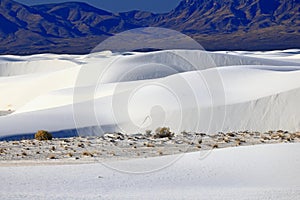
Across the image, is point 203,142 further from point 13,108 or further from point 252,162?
point 13,108

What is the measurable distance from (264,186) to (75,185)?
3.76 meters

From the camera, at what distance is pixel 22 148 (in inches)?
794

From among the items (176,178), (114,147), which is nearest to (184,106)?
(114,147)

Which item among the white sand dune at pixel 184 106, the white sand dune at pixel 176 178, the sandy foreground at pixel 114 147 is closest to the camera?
the white sand dune at pixel 176 178

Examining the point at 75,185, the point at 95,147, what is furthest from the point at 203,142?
the point at 75,185

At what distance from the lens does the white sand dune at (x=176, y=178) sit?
11.5 m

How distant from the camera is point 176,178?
13375mm

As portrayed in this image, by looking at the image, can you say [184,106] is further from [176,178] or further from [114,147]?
[176,178]

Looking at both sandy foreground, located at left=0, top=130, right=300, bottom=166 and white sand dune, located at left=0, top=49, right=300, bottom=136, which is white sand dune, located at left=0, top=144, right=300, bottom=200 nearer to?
sandy foreground, located at left=0, top=130, right=300, bottom=166

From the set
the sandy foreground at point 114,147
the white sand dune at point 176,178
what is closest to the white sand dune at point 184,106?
the sandy foreground at point 114,147

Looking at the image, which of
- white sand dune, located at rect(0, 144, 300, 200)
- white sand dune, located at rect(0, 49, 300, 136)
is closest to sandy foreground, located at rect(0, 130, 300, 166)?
white sand dune, located at rect(0, 144, 300, 200)

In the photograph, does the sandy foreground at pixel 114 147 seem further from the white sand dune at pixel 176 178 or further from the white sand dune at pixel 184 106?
the white sand dune at pixel 184 106

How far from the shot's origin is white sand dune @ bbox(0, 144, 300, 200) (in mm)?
11500

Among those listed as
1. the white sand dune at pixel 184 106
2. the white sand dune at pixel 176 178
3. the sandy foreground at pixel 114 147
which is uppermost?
the white sand dune at pixel 176 178
